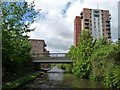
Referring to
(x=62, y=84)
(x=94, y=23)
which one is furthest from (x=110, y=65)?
(x=94, y=23)

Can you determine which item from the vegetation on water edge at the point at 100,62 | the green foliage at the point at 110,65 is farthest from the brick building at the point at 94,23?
the green foliage at the point at 110,65

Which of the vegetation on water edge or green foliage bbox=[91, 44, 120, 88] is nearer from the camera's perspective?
green foliage bbox=[91, 44, 120, 88]

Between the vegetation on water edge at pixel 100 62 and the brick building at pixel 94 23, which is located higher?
the brick building at pixel 94 23

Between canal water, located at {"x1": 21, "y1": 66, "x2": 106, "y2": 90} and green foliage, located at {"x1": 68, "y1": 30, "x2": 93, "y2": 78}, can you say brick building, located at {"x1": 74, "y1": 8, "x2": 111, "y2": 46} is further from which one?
canal water, located at {"x1": 21, "y1": 66, "x2": 106, "y2": 90}

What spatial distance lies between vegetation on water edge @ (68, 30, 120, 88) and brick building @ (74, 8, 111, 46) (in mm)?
70414

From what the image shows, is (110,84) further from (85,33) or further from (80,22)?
(80,22)

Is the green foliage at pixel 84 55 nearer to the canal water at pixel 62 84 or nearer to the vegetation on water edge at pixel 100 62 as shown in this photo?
the vegetation on water edge at pixel 100 62

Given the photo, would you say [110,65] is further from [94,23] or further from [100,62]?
[94,23]

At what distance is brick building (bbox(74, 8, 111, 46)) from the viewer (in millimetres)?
116863

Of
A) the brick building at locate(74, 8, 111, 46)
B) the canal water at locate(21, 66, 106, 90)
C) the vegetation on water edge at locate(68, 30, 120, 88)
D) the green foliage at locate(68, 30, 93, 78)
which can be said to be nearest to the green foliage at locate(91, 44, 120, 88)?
the vegetation on water edge at locate(68, 30, 120, 88)

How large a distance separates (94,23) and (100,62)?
8960cm

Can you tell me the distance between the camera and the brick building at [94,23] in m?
117

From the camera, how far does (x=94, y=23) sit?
120 metres

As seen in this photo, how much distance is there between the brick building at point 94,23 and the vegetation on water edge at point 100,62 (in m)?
70.4
